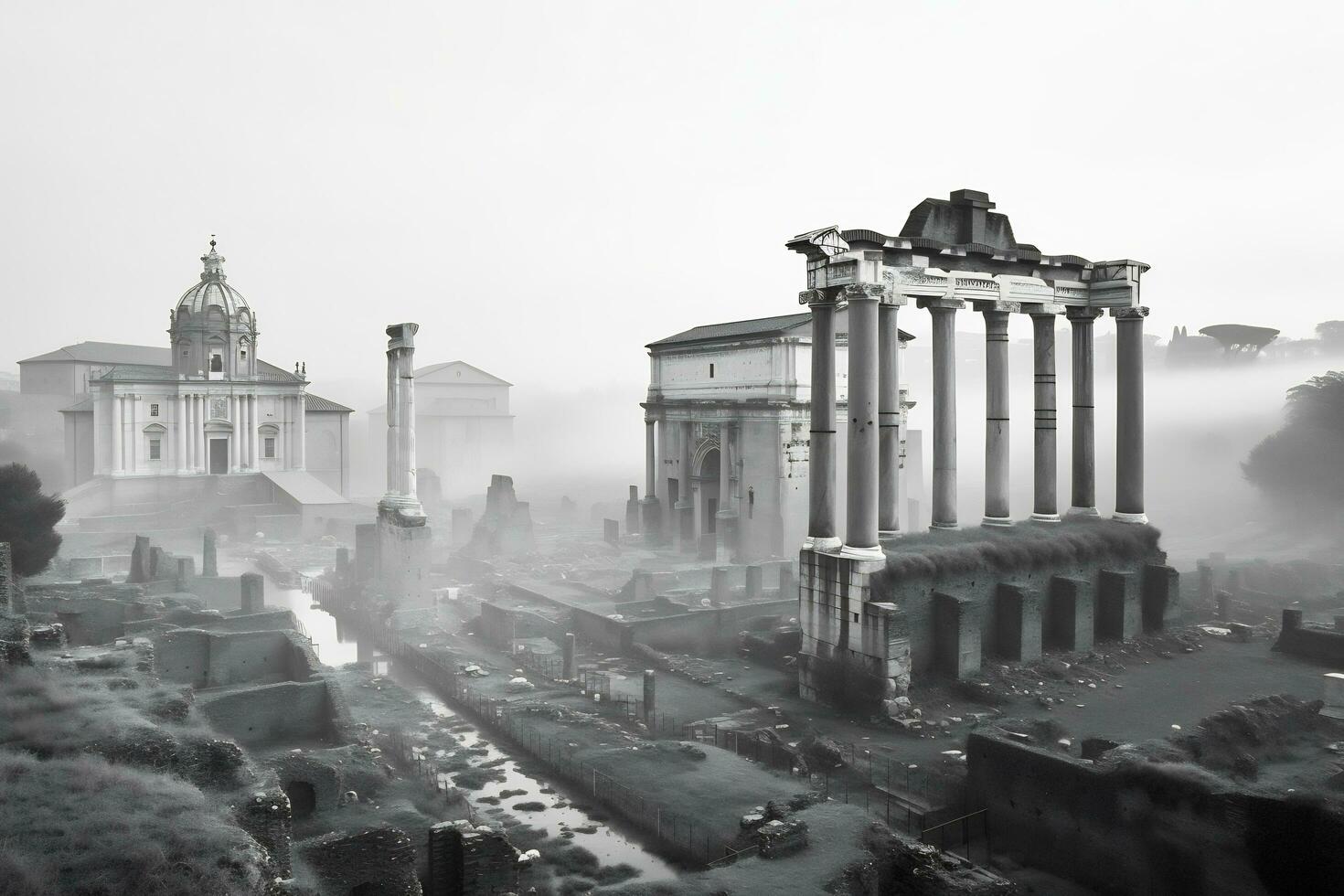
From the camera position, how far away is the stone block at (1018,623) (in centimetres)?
1827

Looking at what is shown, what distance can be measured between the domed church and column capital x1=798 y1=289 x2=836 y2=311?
108 feet

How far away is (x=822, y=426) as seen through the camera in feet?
59.1

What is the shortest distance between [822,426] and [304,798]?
34.2 ft

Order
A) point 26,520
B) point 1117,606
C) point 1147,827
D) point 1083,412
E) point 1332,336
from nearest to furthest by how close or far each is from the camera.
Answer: point 1147,827 → point 1117,606 → point 1083,412 → point 26,520 → point 1332,336

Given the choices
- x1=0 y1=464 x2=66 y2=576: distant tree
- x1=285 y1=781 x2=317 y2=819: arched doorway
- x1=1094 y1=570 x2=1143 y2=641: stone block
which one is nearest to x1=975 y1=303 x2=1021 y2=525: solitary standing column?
x1=1094 y1=570 x2=1143 y2=641: stone block

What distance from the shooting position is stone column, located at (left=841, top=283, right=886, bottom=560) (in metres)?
17.4

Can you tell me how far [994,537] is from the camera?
1984cm

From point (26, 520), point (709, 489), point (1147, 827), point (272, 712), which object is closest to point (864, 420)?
point (1147, 827)

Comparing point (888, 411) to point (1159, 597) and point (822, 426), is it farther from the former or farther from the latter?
point (1159, 597)

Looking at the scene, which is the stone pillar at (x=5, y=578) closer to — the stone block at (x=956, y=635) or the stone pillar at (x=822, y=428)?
the stone pillar at (x=822, y=428)

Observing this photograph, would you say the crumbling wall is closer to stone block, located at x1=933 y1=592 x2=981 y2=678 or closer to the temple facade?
stone block, located at x1=933 y1=592 x2=981 y2=678

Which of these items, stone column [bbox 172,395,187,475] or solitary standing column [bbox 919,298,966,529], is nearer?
solitary standing column [bbox 919,298,966,529]

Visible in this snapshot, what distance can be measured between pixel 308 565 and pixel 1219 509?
139 feet

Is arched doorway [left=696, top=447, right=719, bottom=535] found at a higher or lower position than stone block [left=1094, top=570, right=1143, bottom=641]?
higher
